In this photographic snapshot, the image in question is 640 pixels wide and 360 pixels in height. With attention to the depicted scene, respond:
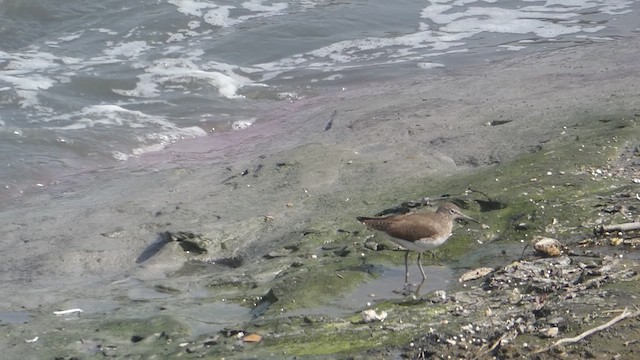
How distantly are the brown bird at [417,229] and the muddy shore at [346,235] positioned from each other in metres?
0.26

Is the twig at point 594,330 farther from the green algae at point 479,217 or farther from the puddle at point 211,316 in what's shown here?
the puddle at point 211,316

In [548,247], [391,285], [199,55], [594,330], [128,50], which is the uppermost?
[594,330]

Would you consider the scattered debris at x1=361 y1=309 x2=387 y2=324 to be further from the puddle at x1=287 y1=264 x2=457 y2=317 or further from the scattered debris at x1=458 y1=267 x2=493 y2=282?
the scattered debris at x1=458 y1=267 x2=493 y2=282

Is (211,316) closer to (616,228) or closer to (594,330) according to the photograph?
(594,330)

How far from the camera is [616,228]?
22.8 feet

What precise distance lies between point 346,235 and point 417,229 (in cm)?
131

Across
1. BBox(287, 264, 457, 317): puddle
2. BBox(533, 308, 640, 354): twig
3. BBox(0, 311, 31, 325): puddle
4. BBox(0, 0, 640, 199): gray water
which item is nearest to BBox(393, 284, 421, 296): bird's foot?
BBox(287, 264, 457, 317): puddle

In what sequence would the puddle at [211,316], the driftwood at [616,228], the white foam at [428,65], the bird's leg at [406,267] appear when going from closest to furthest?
the puddle at [211,316]
the driftwood at [616,228]
the bird's leg at [406,267]
the white foam at [428,65]

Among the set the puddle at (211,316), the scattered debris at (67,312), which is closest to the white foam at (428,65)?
the puddle at (211,316)

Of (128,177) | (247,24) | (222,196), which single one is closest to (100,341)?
(222,196)

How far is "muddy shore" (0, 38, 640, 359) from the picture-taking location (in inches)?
226

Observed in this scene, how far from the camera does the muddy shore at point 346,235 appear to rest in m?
5.75

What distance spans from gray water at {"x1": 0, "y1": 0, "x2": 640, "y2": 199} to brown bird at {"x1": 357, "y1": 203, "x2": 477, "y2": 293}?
5.93 meters

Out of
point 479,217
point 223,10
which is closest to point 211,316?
point 479,217
